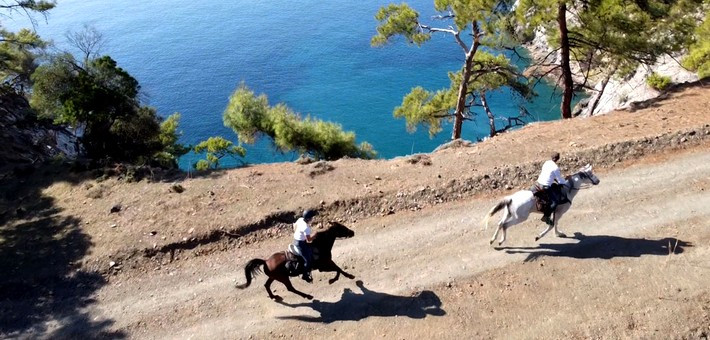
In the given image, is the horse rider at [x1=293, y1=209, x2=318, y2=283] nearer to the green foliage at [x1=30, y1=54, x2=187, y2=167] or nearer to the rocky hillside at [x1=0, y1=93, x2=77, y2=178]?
the green foliage at [x1=30, y1=54, x2=187, y2=167]

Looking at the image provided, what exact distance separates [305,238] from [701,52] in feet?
62.1

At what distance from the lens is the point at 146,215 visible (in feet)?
51.9

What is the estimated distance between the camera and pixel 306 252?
11688 millimetres

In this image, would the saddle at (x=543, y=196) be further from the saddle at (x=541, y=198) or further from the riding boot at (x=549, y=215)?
the riding boot at (x=549, y=215)

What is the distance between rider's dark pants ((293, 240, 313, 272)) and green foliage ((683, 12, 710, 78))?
18575 mm

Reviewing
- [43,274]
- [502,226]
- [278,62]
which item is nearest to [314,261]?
[502,226]

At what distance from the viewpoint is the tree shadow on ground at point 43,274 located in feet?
40.0

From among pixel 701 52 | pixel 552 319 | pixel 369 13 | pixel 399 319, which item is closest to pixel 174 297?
pixel 399 319

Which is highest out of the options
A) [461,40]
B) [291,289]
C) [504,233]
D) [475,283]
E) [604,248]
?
[461,40]

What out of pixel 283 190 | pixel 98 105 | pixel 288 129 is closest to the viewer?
pixel 283 190

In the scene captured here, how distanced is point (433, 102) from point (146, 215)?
17.4 metres

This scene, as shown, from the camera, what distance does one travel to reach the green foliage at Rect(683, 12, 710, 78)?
19750 millimetres

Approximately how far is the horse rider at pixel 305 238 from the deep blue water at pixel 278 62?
25.6m

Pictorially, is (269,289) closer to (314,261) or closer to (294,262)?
(294,262)
